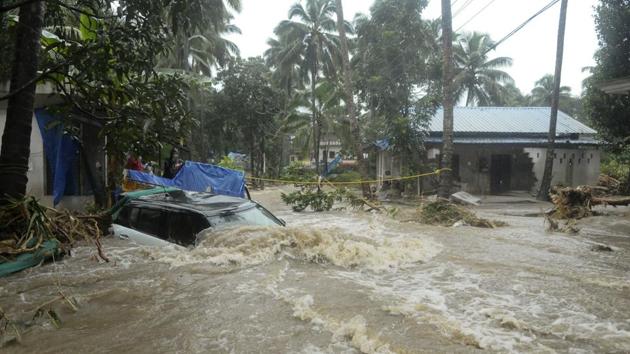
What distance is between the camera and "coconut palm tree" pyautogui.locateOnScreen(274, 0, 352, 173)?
30.9 meters

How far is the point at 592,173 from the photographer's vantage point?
76.5 feet

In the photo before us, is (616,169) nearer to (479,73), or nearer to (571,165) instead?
(571,165)

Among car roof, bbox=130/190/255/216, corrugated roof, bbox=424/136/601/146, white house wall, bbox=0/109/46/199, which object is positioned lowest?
car roof, bbox=130/190/255/216

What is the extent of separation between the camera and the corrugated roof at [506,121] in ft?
75.4

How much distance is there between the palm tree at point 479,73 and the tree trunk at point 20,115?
30.2m

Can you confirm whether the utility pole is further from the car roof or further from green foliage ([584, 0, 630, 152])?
the car roof

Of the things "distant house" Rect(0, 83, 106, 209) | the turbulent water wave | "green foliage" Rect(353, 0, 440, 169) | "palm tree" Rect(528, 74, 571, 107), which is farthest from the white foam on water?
"palm tree" Rect(528, 74, 571, 107)

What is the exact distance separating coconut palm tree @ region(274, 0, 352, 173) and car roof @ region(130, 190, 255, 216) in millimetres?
23435

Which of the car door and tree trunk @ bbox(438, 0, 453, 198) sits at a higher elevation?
tree trunk @ bbox(438, 0, 453, 198)

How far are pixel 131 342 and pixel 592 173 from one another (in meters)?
24.9

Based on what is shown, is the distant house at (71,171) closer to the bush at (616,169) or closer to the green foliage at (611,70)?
the green foliage at (611,70)

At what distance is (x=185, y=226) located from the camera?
7004 millimetres

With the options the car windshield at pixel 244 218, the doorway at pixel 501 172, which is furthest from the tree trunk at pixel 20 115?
the doorway at pixel 501 172

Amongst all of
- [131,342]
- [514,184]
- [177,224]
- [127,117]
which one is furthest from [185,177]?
[514,184]
